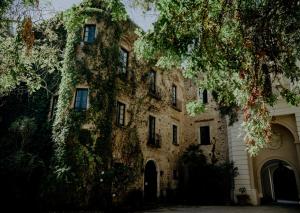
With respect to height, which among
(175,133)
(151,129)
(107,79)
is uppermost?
(107,79)

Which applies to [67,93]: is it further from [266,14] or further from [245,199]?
[245,199]

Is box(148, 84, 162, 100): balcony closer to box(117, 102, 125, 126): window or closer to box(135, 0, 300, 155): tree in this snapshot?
box(117, 102, 125, 126): window

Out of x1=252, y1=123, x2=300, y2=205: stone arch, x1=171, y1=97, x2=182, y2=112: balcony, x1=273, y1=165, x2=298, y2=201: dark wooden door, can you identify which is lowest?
x1=273, y1=165, x2=298, y2=201: dark wooden door

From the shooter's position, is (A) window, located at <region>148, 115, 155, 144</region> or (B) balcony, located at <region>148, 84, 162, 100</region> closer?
(A) window, located at <region>148, 115, 155, 144</region>

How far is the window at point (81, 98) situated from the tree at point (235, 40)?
784 cm

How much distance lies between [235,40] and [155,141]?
478 inches

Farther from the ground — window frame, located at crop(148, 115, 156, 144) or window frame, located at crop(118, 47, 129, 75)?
window frame, located at crop(118, 47, 129, 75)

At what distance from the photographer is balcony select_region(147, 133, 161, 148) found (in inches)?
679

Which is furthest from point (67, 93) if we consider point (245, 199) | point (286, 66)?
point (245, 199)

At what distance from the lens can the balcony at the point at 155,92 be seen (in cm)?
1833

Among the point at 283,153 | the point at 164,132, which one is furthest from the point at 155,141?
the point at 283,153

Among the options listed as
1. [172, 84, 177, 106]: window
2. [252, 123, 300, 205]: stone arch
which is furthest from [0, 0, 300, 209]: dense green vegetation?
[172, 84, 177, 106]: window

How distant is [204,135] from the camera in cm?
2077

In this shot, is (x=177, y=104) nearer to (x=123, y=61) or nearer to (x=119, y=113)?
(x=123, y=61)
